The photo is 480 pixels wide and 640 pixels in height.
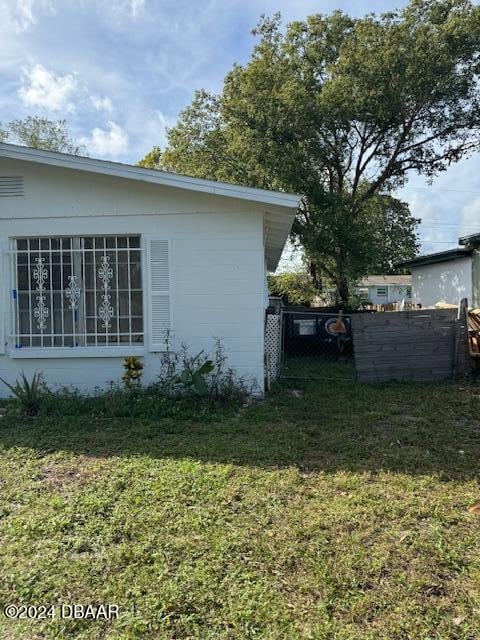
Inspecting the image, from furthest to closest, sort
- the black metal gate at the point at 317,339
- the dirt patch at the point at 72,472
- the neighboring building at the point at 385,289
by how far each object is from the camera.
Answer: the neighboring building at the point at 385,289
the black metal gate at the point at 317,339
the dirt patch at the point at 72,472

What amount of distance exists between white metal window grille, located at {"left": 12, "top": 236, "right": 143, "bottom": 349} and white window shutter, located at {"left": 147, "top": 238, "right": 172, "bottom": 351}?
23 centimetres

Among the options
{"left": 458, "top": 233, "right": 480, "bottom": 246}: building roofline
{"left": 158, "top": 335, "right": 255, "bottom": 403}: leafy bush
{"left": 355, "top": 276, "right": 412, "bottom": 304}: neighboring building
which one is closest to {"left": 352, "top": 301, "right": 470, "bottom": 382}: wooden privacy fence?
{"left": 158, "top": 335, "right": 255, "bottom": 403}: leafy bush

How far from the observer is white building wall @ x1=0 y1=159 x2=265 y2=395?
633 centimetres

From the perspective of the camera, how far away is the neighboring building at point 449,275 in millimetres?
11828

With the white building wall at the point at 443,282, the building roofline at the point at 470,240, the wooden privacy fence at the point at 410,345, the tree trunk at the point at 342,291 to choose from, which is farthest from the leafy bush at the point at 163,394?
the tree trunk at the point at 342,291

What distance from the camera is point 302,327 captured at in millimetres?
11664

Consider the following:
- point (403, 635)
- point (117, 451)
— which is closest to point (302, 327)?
point (117, 451)

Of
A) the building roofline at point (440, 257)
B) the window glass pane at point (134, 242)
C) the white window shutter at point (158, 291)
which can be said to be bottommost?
the white window shutter at point (158, 291)

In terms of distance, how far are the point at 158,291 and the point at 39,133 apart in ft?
62.0

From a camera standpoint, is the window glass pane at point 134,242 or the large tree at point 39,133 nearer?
the window glass pane at point 134,242

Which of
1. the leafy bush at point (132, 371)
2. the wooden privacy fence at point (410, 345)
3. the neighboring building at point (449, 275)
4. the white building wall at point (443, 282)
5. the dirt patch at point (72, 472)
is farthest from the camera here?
the white building wall at point (443, 282)

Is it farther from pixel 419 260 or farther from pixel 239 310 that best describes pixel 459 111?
pixel 239 310

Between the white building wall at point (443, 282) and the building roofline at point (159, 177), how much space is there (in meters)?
8.29

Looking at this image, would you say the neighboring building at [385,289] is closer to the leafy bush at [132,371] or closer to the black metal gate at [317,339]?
the black metal gate at [317,339]
